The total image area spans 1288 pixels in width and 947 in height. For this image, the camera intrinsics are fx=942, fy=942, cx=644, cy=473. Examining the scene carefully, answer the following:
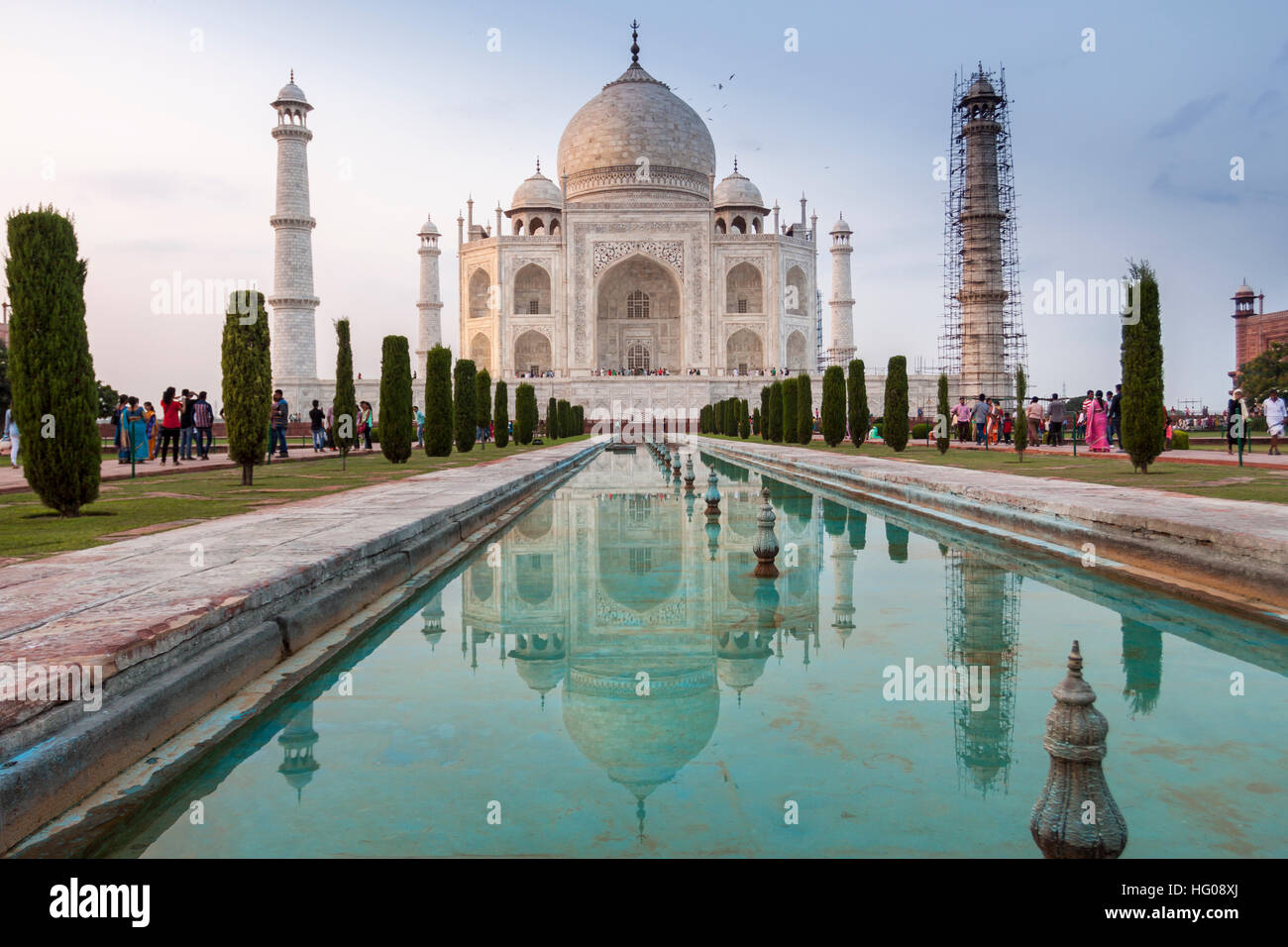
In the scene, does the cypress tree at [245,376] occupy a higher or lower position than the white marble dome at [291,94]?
lower

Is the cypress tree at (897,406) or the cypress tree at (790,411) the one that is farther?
the cypress tree at (790,411)

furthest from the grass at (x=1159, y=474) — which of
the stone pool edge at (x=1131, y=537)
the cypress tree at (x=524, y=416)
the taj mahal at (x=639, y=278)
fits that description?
the taj mahal at (x=639, y=278)

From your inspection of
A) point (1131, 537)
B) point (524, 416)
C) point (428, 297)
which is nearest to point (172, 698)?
point (1131, 537)

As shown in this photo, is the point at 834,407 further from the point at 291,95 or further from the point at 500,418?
the point at 291,95

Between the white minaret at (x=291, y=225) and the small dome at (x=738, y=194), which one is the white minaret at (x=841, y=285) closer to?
the small dome at (x=738, y=194)

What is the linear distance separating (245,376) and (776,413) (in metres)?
13.4

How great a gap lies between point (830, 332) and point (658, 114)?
39.4 ft

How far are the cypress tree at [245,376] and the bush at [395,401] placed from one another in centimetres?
324

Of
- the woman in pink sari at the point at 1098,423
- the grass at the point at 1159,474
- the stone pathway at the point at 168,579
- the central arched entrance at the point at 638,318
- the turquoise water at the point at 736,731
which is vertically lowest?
the turquoise water at the point at 736,731

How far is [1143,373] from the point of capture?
357 inches

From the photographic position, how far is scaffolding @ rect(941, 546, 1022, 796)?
1.95 m

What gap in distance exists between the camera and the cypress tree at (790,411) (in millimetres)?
19172
